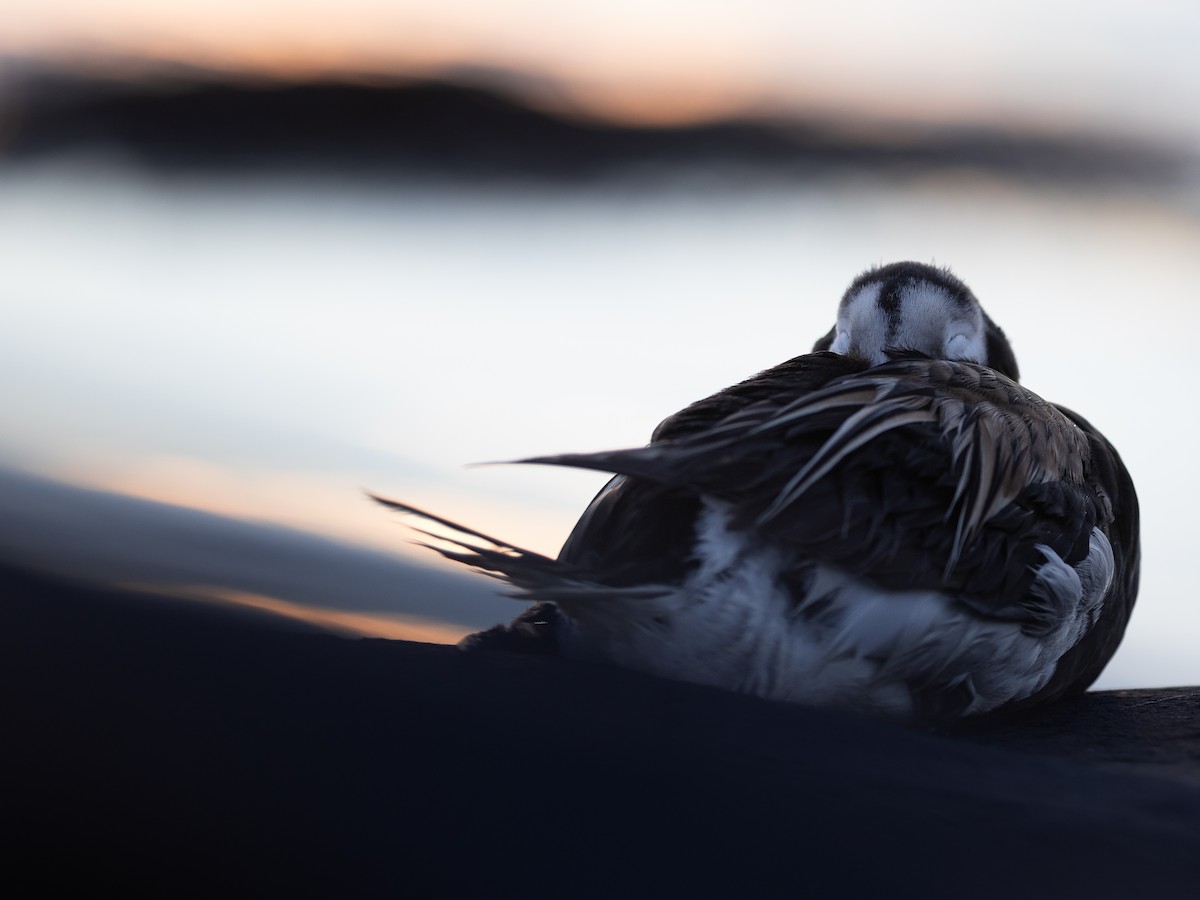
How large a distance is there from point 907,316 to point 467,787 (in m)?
1.40

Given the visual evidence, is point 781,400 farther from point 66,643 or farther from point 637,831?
point 66,643

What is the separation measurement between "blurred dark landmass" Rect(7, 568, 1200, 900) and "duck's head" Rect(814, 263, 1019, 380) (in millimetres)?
1024

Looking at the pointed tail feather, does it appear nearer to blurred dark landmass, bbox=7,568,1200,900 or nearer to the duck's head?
blurred dark landmass, bbox=7,568,1200,900

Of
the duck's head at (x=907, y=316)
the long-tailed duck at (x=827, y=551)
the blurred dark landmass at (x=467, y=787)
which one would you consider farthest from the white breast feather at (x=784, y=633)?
the duck's head at (x=907, y=316)

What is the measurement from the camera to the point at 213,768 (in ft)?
3.86

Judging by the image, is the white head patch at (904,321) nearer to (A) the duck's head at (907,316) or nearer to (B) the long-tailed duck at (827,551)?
(A) the duck's head at (907,316)

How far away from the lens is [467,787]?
1.21 metres

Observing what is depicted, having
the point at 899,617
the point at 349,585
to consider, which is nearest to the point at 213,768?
the point at 349,585

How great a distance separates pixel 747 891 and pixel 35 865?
578mm

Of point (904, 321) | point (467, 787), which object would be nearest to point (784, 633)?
point (467, 787)

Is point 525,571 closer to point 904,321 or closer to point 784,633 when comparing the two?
point 784,633

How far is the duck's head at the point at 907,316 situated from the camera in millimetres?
2336

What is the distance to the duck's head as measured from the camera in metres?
2.34

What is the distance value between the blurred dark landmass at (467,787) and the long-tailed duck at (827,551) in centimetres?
13
